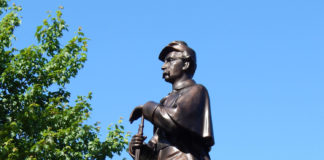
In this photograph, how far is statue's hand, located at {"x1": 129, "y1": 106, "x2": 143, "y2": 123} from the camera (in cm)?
683

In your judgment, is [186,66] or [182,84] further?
[186,66]

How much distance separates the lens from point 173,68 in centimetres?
716

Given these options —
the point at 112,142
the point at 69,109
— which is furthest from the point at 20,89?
the point at 112,142

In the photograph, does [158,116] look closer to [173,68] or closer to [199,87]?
[199,87]

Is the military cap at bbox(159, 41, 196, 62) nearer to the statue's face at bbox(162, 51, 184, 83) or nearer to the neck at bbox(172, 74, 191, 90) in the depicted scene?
the statue's face at bbox(162, 51, 184, 83)

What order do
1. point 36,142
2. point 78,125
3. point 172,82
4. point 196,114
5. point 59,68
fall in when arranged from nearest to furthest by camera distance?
1. point 196,114
2. point 172,82
3. point 36,142
4. point 78,125
5. point 59,68

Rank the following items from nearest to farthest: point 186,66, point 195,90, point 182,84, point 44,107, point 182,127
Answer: point 182,127 → point 195,90 → point 182,84 → point 186,66 → point 44,107

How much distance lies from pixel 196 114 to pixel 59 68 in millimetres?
10816

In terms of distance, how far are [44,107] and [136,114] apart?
9.60 meters

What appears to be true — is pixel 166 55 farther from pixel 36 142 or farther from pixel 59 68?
pixel 59 68

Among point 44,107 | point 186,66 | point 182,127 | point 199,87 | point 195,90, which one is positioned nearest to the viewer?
point 182,127

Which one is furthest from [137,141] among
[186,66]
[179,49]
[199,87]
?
[179,49]

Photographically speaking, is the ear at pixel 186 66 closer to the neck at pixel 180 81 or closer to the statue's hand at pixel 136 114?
the neck at pixel 180 81

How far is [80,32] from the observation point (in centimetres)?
1734
